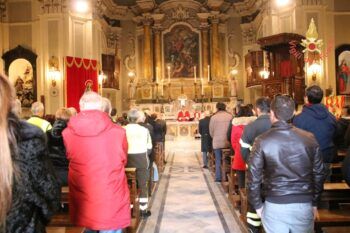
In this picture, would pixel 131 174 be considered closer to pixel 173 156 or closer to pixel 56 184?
pixel 56 184

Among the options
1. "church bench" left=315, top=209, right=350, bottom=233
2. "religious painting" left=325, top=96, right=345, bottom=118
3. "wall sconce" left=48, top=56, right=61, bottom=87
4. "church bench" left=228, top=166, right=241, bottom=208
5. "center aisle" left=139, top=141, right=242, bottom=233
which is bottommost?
"center aisle" left=139, top=141, right=242, bottom=233

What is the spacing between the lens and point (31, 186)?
2486 mm

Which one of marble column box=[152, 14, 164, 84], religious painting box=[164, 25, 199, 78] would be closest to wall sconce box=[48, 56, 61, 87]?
marble column box=[152, 14, 164, 84]

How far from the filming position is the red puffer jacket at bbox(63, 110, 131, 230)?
3.67 metres

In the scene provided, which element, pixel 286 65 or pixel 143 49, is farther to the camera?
pixel 143 49

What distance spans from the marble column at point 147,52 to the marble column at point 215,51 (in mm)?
3503

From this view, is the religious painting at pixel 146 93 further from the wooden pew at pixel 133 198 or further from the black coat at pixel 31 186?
the black coat at pixel 31 186

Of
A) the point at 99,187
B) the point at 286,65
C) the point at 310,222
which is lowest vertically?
the point at 310,222

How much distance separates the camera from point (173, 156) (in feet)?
51.3

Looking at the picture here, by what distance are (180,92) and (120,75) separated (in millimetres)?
3492

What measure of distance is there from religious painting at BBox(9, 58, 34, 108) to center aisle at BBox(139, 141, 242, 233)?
7.74 meters

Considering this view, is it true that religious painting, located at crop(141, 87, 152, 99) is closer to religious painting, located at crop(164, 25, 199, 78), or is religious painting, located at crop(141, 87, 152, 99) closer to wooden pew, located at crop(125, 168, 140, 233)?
religious painting, located at crop(164, 25, 199, 78)

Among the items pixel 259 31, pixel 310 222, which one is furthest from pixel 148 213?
pixel 259 31

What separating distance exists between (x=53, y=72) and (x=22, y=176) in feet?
49.5
